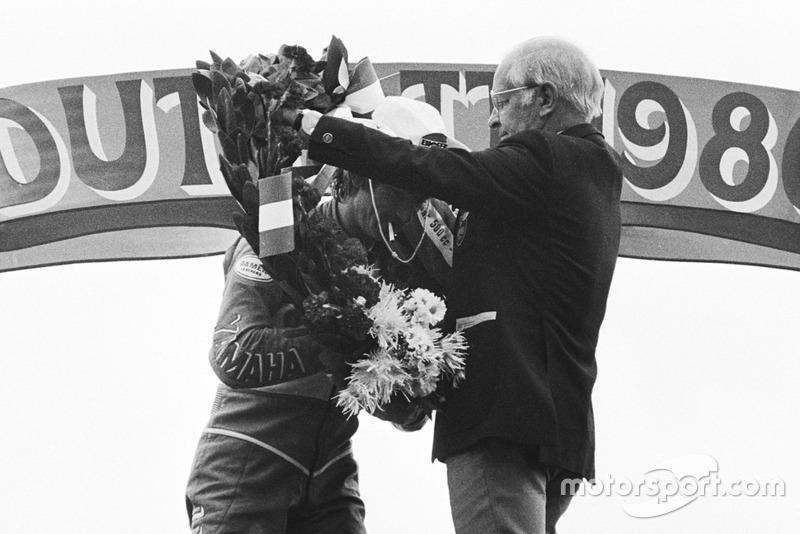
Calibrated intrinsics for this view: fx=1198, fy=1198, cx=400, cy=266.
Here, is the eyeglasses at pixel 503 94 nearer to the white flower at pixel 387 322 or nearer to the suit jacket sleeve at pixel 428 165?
the suit jacket sleeve at pixel 428 165

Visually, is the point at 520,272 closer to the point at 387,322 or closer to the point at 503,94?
the point at 387,322

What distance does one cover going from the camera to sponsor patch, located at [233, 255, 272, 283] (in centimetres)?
238

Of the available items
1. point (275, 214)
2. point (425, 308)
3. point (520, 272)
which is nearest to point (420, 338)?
point (425, 308)

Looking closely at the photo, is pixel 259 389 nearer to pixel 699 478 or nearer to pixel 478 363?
pixel 478 363

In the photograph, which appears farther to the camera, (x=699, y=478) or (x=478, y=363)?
(x=699, y=478)

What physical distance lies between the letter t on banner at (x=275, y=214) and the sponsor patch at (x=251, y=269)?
12.2 inches

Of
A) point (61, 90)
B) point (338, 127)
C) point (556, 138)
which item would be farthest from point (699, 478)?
point (61, 90)

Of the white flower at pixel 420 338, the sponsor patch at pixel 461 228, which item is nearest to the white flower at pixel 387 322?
the white flower at pixel 420 338

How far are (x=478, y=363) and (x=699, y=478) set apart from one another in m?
1.72

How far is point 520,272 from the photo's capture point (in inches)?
81.4

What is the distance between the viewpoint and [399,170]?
6.45 ft

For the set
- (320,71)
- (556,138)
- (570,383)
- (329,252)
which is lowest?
(570,383)

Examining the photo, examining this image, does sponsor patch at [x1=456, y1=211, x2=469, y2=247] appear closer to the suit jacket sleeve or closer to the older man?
the older man

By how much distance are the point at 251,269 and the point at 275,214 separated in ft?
1.26
